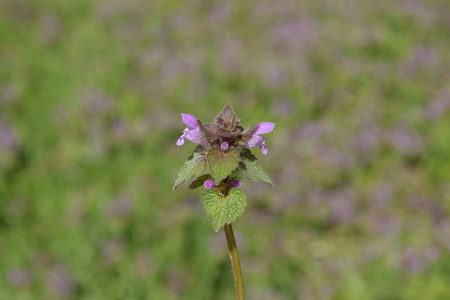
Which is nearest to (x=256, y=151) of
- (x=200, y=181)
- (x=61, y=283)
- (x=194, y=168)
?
(x=61, y=283)

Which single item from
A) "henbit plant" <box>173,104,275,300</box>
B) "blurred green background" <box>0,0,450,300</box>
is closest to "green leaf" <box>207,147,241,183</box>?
"henbit plant" <box>173,104,275,300</box>

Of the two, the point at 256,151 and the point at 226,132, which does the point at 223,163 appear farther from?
the point at 256,151

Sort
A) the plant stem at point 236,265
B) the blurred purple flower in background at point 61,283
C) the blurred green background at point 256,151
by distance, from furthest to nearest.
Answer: the blurred green background at point 256,151 → the blurred purple flower in background at point 61,283 → the plant stem at point 236,265

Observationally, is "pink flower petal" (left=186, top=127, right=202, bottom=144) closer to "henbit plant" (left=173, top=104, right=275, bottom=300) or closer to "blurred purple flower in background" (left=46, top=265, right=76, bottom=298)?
"henbit plant" (left=173, top=104, right=275, bottom=300)

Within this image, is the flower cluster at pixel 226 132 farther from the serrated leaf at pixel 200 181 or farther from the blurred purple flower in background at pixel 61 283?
the blurred purple flower in background at pixel 61 283

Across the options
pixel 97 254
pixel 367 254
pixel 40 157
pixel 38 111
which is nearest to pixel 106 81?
pixel 38 111

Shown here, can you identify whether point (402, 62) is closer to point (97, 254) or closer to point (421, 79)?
point (421, 79)

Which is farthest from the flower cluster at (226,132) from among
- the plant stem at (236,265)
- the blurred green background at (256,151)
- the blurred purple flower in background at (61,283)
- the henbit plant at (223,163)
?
the blurred purple flower in background at (61,283)
